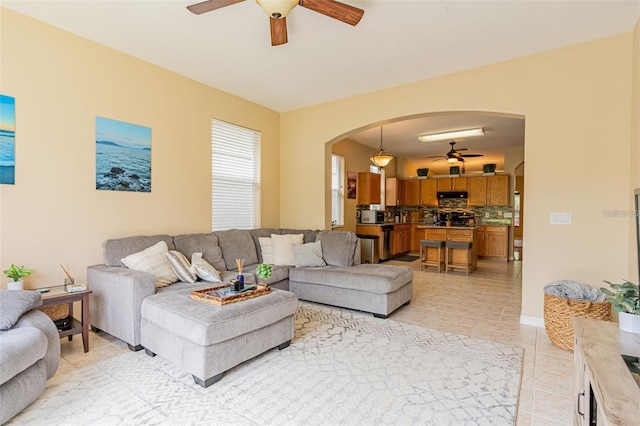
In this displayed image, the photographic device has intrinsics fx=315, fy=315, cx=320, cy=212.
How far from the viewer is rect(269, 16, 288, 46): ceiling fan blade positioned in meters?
2.30

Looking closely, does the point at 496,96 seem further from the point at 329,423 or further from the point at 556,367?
the point at 329,423

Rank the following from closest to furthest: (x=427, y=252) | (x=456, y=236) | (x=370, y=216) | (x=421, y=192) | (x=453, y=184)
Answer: (x=427, y=252) → (x=456, y=236) → (x=370, y=216) → (x=453, y=184) → (x=421, y=192)

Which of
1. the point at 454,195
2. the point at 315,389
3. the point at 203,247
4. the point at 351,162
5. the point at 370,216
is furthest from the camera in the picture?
the point at 454,195

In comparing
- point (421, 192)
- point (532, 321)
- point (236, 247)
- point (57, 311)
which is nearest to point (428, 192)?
point (421, 192)

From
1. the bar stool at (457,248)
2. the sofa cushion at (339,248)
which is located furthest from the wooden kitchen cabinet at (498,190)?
the sofa cushion at (339,248)

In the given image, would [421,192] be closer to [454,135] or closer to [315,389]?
[454,135]

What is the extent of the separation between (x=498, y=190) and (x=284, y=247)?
6357 millimetres

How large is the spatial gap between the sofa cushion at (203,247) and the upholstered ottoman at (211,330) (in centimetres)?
97

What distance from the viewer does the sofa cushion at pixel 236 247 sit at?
3995mm

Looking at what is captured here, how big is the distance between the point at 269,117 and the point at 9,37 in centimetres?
319

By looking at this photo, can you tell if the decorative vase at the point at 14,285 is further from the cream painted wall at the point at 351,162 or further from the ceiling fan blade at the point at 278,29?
the cream painted wall at the point at 351,162

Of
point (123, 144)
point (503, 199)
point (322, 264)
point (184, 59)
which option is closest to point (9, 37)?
point (123, 144)

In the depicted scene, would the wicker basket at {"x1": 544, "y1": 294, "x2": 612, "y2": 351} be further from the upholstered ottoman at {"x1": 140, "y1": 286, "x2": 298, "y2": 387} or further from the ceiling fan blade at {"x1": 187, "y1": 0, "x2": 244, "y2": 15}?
the ceiling fan blade at {"x1": 187, "y1": 0, "x2": 244, "y2": 15}

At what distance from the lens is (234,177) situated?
4750 mm
